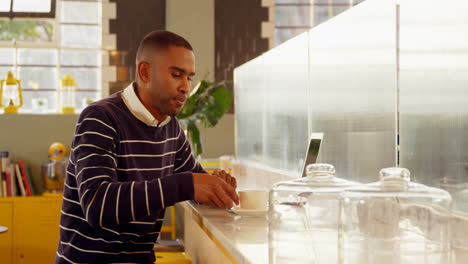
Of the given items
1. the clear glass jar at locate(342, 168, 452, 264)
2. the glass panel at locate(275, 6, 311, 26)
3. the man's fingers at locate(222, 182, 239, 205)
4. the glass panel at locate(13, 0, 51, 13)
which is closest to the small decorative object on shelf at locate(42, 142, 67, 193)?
the glass panel at locate(13, 0, 51, 13)

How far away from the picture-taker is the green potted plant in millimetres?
5141

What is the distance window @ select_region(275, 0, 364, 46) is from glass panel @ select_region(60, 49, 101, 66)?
6.56ft

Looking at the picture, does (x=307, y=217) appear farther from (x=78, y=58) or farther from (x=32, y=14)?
(x=32, y=14)

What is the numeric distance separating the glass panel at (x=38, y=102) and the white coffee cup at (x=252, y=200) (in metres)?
4.69

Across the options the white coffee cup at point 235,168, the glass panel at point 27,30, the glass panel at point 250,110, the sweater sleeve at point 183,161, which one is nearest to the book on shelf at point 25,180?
the glass panel at point 27,30

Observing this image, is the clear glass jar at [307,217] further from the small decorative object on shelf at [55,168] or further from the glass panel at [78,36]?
the glass panel at [78,36]

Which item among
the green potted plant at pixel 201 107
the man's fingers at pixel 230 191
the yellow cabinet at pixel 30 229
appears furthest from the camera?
the yellow cabinet at pixel 30 229

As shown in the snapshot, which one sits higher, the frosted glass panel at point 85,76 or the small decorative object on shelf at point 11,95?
the frosted glass panel at point 85,76

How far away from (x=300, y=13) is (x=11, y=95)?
10.5ft

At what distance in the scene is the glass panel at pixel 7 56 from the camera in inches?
235

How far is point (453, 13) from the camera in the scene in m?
1.37

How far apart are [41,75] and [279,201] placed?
5.40 metres

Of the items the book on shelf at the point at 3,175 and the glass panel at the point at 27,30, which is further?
the glass panel at the point at 27,30

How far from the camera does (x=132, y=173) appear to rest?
Result: 6.34ft
